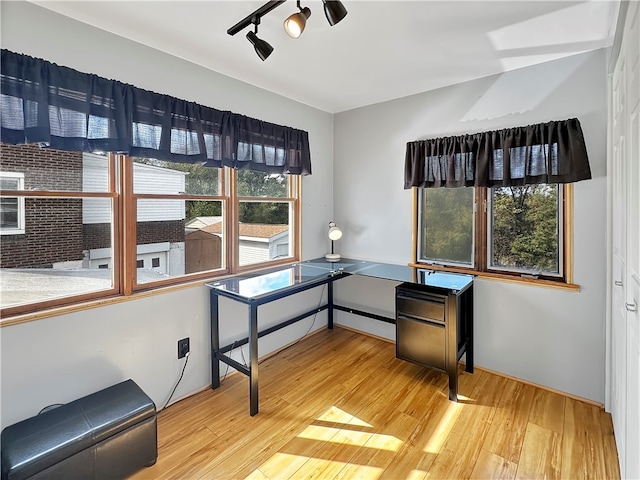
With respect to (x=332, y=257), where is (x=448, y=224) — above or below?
above

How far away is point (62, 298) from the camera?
6.33ft

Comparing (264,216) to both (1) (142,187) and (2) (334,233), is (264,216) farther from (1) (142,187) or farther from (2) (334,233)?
(1) (142,187)

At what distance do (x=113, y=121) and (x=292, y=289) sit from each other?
5.15ft

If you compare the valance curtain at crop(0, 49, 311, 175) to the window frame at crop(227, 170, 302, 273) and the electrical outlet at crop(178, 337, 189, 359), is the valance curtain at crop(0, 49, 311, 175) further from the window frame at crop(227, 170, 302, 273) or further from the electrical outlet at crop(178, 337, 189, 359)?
the electrical outlet at crop(178, 337, 189, 359)

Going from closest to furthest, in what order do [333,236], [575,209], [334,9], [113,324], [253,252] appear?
[334,9], [113,324], [575,209], [253,252], [333,236]

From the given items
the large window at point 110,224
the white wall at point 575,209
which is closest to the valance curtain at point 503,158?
the white wall at point 575,209

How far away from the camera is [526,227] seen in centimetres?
267

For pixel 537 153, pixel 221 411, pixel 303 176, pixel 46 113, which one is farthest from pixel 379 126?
pixel 221 411

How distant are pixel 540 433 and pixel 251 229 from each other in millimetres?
2581

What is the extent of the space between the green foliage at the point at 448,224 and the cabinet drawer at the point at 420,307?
687 millimetres

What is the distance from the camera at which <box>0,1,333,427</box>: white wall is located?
1.74m

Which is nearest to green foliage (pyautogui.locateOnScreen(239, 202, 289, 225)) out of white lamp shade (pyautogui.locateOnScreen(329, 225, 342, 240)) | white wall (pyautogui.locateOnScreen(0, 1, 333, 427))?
white lamp shade (pyautogui.locateOnScreen(329, 225, 342, 240))

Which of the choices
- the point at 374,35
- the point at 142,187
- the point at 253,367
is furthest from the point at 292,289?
the point at 374,35

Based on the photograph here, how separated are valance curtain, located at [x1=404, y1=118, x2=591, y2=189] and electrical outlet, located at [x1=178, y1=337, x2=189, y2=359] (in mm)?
2312
